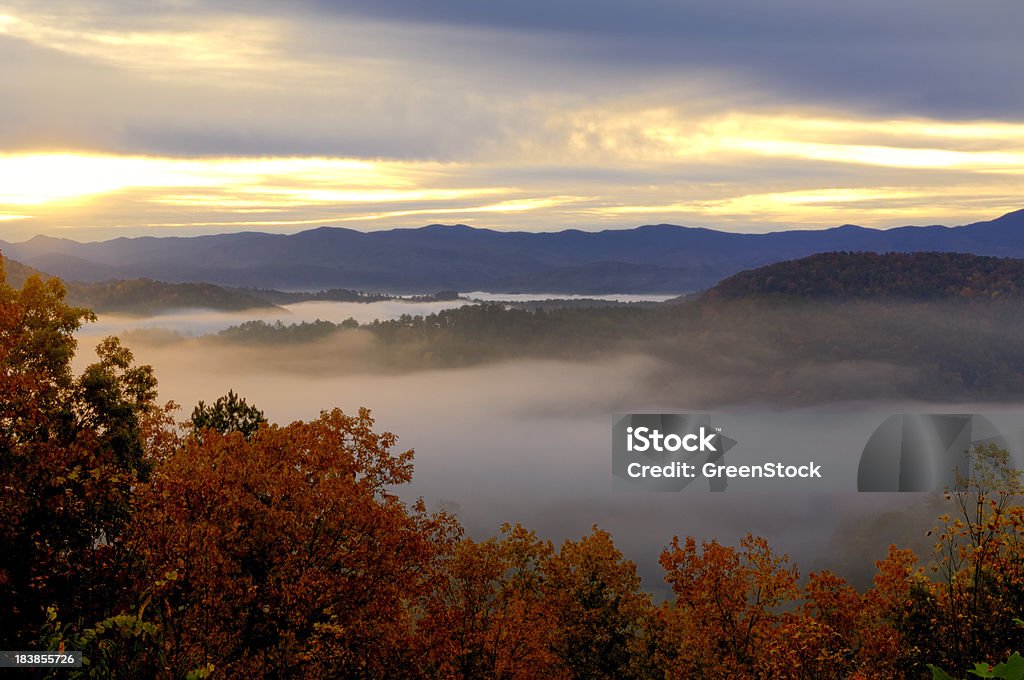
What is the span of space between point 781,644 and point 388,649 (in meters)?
14.6

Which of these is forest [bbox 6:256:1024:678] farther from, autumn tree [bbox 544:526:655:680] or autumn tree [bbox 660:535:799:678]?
autumn tree [bbox 544:526:655:680]

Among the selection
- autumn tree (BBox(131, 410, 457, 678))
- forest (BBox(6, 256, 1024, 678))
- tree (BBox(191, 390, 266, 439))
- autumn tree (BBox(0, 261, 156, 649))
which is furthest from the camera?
tree (BBox(191, 390, 266, 439))

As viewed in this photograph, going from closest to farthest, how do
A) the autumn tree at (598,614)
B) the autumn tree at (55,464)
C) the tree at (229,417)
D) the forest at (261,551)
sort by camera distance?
the forest at (261,551) < the autumn tree at (55,464) < the autumn tree at (598,614) < the tree at (229,417)

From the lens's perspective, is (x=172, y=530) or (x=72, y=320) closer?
(x=172, y=530)

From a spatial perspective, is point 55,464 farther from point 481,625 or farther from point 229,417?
point 229,417

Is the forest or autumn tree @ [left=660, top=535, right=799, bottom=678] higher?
the forest

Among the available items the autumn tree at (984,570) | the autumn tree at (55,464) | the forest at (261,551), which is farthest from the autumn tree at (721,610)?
the autumn tree at (55,464)

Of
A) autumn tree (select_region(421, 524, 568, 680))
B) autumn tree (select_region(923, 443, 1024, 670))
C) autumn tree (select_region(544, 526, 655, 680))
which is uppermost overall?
autumn tree (select_region(923, 443, 1024, 670))

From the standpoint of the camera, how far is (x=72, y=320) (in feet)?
120

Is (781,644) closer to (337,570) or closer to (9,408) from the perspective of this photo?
(337,570)

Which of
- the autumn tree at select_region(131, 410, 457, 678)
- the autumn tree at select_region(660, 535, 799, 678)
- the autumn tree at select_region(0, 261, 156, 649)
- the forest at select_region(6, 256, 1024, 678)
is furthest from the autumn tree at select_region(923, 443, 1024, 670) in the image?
the autumn tree at select_region(0, 261, 156, 649)


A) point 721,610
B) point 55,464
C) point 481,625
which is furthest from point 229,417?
point 721,610

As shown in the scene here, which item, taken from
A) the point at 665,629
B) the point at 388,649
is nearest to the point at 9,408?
the point at 388,649

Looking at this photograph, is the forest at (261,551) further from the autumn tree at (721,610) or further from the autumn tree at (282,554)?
the autumn tree at (721,610)
